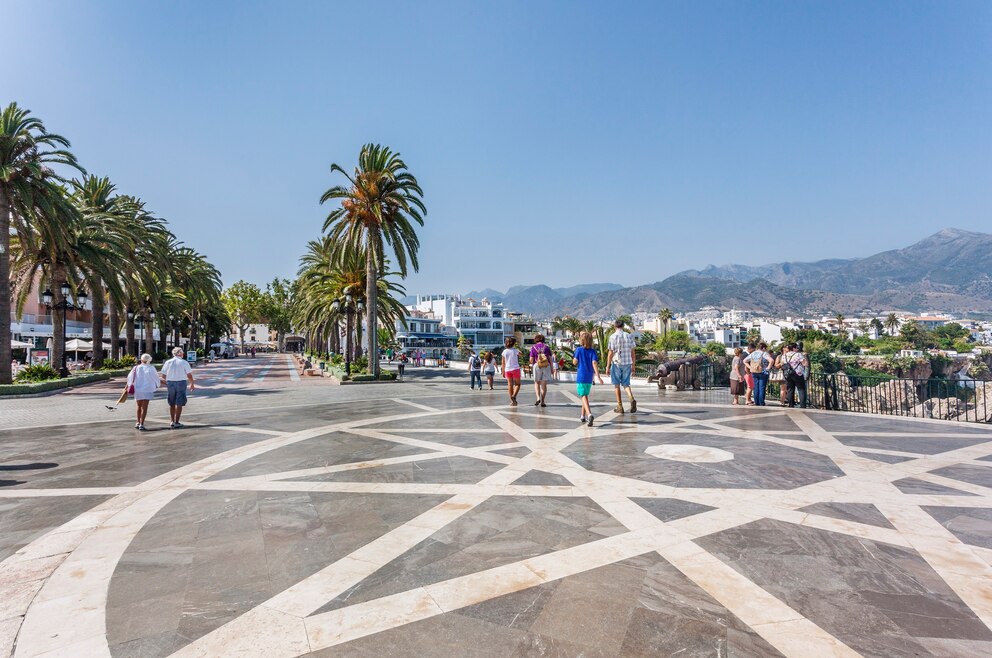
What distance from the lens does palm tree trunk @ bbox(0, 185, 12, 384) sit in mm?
19406

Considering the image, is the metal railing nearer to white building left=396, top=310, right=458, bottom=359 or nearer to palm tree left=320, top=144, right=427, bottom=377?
palm tree left=320, top=144, right=427, bottom=377

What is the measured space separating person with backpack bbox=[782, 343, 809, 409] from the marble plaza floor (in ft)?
13.2

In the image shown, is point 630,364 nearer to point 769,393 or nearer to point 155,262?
point 769,393

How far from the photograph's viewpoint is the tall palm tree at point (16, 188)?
19.6 metres

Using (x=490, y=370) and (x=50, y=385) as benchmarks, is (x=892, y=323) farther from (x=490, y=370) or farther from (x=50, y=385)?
(x=50, y=385)

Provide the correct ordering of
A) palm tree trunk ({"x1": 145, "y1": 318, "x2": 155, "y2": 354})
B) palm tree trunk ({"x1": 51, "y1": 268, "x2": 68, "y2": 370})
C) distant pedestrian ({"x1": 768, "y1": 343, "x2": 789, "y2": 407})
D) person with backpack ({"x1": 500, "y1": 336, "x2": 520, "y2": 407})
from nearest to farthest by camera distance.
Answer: distant pedestrian ({"x1": 768, "y1": 343, "x2": 789, "y2": 407})
person with backpack ({"x1": 500, "y1": 336, "x2": 520, "y2": 407})
palm tree trunk ({"x1": 51, "y1": 268, "x2": 68, "y2": 370})
palm tree trunk ({"x1": 145, "y1": 318, "x2": 155, "y2": 354})

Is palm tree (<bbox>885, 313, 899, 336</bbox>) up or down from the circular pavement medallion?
up

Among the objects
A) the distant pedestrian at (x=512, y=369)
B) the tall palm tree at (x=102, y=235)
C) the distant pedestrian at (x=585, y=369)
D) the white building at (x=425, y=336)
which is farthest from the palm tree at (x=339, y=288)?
the white building at (x=425, y=336)

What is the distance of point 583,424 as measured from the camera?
9602 millimetres

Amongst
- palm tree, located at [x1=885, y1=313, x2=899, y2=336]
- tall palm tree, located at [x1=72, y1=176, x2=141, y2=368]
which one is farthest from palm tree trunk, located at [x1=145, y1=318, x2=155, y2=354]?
palm tree, located at [x1=885, y1=313, x2=899, y2=336]

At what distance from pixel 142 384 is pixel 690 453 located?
10.2 meters

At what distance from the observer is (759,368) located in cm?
1257

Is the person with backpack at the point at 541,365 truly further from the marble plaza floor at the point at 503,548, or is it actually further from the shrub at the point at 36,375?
the shrub at the point at 36,375

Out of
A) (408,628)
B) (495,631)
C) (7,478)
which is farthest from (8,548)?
(495,631)
